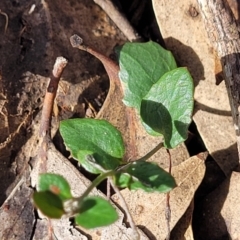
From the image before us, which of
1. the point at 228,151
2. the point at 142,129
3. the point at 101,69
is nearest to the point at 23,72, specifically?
the point at 101,69

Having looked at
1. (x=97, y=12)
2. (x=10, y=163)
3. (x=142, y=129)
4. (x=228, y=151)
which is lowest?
(x=228, y=151)

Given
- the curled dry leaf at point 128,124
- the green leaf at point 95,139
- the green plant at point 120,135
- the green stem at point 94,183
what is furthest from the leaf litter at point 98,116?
the green stem at point 94,183

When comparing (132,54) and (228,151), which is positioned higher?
(132,54)

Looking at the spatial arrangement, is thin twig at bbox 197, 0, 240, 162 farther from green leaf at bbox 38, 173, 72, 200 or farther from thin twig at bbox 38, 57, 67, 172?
green leaf at bbox 38, 173, 72, 200

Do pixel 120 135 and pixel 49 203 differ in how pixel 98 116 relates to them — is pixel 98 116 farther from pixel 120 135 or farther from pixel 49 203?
pixel 49 203

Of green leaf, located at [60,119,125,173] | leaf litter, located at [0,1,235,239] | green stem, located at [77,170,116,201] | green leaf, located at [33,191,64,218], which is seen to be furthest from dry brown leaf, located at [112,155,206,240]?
green leaf, located at [33,191,64,218]

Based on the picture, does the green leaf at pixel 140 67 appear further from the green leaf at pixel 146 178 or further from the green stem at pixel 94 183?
the green stem at pixel 94 183

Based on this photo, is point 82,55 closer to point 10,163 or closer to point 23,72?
point 23,72
